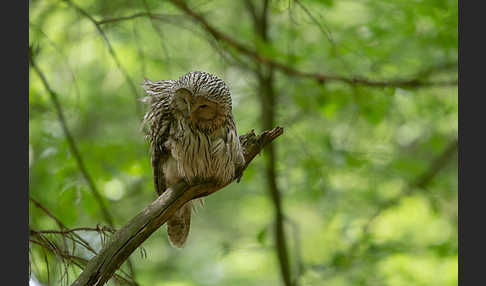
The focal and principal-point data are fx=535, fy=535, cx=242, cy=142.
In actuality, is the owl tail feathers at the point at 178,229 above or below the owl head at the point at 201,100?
below

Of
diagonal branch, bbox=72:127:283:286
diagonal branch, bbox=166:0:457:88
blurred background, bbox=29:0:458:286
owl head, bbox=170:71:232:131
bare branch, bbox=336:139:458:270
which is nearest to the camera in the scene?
diagonal branch, bbox=72:127:283:286

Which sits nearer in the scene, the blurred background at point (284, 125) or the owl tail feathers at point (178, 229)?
the owl tail feathers at point (178, 229)

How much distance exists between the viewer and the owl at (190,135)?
188 cm

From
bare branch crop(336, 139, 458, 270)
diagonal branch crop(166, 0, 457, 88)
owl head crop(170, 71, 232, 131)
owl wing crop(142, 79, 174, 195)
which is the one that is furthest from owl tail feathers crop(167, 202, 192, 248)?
bare branch crop(336, 139, 458, 270)

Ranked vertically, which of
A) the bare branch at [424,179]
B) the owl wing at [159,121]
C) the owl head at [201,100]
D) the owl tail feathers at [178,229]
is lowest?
the owl tail feathers at [178,229]

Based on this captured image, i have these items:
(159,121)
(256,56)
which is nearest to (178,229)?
(159,121)

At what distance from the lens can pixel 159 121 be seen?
2.14m

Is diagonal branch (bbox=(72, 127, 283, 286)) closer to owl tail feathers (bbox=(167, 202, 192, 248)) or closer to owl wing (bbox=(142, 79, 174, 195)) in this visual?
owl wing (bbox=(142, 79, 174, 195))

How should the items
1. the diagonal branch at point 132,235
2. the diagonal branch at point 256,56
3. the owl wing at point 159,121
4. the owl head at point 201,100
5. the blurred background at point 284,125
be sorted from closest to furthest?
the diagonal branch at point 132,235 < the owl head at point 201,100 < the owl wing at point 159,121 < the diagonal branch at point 256,56 < the blurred background at point 284,125

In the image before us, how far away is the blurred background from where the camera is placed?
127 inches

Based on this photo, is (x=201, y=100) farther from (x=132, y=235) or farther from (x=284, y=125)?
(x=284, y=125)

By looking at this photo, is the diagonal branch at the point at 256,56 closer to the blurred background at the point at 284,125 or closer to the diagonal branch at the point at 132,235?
the blurred background at the point at 284,125

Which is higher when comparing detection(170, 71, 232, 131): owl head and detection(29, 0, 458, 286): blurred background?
detection(29, 0, 458, 286): blurred background

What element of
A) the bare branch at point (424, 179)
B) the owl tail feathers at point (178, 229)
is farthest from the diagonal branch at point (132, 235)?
the bare branch at point (424, 179)
